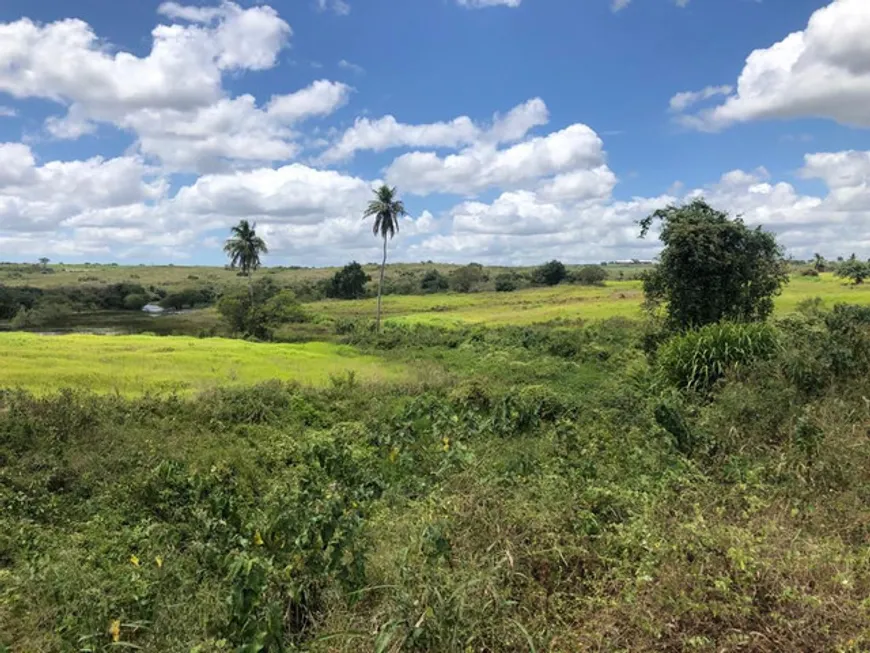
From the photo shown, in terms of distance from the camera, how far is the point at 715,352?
12.5m

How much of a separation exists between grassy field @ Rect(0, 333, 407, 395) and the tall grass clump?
1137 cm

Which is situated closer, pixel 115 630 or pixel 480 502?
pixel 115 630

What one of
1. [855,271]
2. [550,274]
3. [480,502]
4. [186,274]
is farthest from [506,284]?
[186,274]

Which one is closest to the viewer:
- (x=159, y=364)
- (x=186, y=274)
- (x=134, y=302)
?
(x=159, y=364)

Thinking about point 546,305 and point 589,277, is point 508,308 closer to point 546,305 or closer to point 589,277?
point 546,305

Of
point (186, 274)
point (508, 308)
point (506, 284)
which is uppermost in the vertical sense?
point (186, 274)

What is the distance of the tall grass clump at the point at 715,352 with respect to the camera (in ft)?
40.3

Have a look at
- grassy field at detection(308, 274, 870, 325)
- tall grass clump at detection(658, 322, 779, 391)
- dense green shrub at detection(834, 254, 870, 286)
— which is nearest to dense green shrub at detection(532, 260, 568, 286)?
grassy field at detection(308, 274, 870, 325)

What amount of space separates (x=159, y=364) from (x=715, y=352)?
19.4 meters

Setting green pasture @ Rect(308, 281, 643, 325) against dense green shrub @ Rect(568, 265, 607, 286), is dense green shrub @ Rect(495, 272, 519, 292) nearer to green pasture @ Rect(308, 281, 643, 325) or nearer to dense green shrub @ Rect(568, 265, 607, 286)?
dense green shrub @ Rect(568, 265, 607, 286)

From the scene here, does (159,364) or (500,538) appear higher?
(500,538)

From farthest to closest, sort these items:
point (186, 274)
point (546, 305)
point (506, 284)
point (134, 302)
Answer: point (186, 274), point (506, 284), point (134, 302), point (546, 305)

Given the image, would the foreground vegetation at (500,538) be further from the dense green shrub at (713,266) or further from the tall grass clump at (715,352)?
the dense green shrub at (713,266)

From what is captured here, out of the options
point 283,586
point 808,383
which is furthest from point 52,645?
point 808,383
